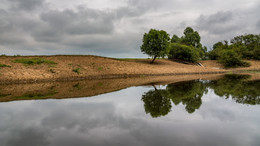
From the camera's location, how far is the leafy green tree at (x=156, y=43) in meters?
50.2

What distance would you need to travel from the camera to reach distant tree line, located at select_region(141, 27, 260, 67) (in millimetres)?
50938

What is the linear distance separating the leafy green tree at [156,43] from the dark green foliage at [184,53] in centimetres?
1235

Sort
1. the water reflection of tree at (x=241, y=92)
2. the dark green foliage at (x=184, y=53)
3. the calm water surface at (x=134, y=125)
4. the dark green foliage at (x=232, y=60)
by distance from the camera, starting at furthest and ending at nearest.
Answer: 1. the dark green foliage at (x=184, y=53)
2. the dark green foliage at (x=232, y=60)
3. the water reflection of tree at (x=241, y=92)
4. the calm water surface at (x=134, y=125)

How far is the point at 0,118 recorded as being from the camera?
9.05m

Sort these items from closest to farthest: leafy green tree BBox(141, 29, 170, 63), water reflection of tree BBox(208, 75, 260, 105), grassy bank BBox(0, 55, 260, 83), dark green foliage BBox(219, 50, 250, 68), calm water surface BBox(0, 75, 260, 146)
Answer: calm water surface BBox(0, 75, 260, 146) → water reflection of tree BBox(208, 75, 260, 105) → grassy bank BBox(0, 55, 260, 83) → leafy green tree BBox(141, 29, 170, 63) → dark green foliage BBox(219, 50, 250, 68)

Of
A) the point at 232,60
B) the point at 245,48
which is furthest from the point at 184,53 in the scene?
the point at 245,48

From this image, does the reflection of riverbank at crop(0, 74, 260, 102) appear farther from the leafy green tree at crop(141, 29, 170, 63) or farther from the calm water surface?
the leafy green tree at crop(141, 29, 170, 63)

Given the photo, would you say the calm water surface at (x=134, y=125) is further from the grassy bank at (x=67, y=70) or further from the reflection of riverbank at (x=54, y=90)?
the grassy bank at (x=67, y=70)

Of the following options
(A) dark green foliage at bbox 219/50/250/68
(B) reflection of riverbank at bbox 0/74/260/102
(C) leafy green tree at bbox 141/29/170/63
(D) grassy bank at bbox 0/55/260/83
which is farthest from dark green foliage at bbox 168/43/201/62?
(B) reflection of riverbank at bbox 0/74/260/102

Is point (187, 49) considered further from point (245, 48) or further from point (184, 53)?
point (245, 48)

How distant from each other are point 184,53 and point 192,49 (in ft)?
9.86

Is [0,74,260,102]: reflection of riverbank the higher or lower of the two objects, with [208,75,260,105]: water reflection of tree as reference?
lower

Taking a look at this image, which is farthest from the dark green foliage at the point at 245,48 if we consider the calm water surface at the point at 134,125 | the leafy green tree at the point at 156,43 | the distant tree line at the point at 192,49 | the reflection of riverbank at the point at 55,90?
the calm water surface at the point at 134,125

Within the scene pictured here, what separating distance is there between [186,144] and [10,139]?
6020 mm
